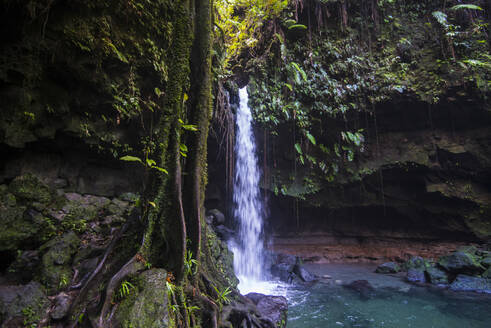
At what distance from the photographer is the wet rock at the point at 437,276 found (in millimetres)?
7299

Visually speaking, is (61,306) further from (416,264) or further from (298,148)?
(416,264)

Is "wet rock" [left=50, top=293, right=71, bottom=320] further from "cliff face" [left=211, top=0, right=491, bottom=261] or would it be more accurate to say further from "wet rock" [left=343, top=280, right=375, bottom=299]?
"cliff face" [left=211, top=0, right=491, bottom=261]

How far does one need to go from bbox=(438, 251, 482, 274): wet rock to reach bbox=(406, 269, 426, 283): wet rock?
2.31ft

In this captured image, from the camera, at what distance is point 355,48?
31.4ft

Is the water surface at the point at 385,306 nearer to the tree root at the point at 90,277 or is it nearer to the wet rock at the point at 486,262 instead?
the wet rock at the point at 486,262

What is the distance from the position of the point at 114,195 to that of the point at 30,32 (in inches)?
123

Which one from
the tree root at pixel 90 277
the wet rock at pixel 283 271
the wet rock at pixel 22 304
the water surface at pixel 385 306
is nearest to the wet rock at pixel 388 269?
the water surface at pixel 385 306

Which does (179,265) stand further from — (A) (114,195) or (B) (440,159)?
(B) (440,159)

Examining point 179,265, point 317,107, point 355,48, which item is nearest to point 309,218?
point 317,107

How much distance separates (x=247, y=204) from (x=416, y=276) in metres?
6.21

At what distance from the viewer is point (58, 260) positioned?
3.17 meters

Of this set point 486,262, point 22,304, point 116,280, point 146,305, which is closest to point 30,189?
point 22,304

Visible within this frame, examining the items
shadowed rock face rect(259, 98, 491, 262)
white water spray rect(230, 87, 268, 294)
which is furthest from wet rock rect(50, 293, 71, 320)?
shadowed rock face rect(259, 98, 491, 262)

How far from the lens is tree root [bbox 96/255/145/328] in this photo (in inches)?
86.6
